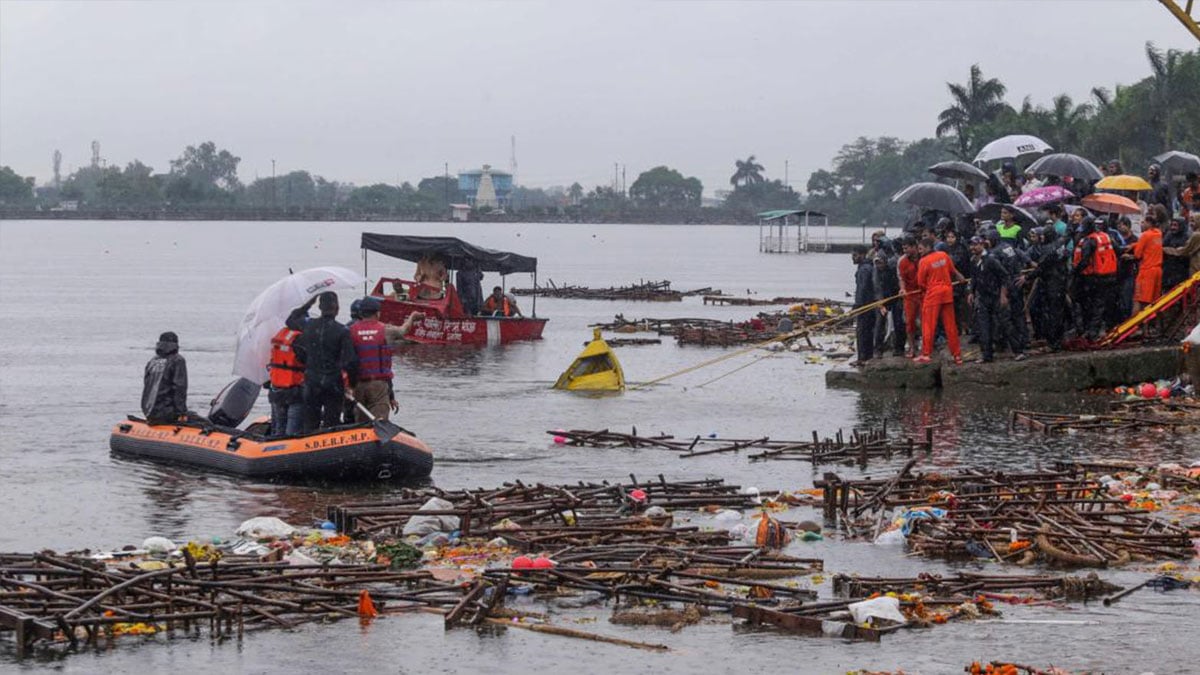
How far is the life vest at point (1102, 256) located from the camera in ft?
80.1

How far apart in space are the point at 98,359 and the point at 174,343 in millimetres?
19377

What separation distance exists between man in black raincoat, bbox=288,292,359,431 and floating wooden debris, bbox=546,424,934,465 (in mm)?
4106

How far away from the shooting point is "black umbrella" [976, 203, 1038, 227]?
25795mm

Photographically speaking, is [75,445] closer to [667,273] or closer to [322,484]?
[322,484]

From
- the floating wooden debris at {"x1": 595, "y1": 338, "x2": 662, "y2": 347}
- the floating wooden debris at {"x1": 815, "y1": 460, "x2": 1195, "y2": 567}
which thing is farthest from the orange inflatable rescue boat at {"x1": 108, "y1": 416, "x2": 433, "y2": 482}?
the floating wooden debris at {"x1": 595, "y1": 338, "x2": 662, "y2": 347}

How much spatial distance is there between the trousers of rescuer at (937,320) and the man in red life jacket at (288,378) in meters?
10.7

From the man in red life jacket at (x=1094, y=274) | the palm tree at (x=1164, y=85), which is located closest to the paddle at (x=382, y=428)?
the man in red life jacket at (x=1094, y=274)

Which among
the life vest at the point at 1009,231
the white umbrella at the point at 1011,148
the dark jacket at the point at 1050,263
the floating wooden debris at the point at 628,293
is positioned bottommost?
the floating wooden debris at the point at 628,293

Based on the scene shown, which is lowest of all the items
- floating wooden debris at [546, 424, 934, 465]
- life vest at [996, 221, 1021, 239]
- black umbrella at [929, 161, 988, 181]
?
floating wooden debris at [546, 424, 934, 465]

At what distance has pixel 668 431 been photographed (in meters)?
23.6

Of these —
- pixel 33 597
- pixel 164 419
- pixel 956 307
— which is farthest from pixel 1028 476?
pixel 956 307

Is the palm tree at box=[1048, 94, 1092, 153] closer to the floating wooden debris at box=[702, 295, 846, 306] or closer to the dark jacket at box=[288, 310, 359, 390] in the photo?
the floating wooden debris at box=[702, 295, 846, 306]

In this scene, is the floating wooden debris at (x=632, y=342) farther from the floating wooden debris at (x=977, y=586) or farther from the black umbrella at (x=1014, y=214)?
the floating wooden debris at (x=977, y=586)

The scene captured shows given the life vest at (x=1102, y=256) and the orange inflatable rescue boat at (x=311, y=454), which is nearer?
the orange inflatable rescue boat at (x=311, y=454)
